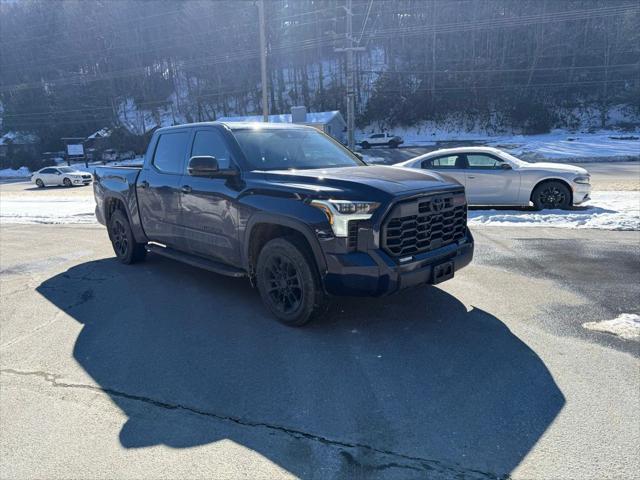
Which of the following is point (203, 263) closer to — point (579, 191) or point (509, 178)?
point (509, 178)

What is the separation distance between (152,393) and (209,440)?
0.81 meters

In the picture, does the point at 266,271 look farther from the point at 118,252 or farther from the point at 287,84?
the point at 287,84

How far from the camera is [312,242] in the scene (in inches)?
153

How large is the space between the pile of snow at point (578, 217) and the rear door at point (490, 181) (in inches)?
11.5

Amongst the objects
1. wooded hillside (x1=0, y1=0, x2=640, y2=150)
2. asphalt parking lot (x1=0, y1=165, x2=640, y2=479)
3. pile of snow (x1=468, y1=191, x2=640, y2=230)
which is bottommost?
pile of snow (x1=468, y1=191, x2=640, y2=230)

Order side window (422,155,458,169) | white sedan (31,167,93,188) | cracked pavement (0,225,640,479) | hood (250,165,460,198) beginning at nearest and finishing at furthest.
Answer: cracked pavement (0,225,640,479) → hood (250,165,460,198) → side window (422,155,458,169) → white sedan (31,167,93,188)

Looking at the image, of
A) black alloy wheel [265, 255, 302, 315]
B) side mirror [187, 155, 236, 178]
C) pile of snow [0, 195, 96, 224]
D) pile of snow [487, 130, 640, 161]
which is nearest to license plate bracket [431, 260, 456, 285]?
black alloy wheel [265, 255, 302, 315]

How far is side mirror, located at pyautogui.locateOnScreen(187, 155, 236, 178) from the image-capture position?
14.5ft

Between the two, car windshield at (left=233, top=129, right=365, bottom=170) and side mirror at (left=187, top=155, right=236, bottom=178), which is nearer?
side mirror at (left=187, top=155, right=236, bottom=178)

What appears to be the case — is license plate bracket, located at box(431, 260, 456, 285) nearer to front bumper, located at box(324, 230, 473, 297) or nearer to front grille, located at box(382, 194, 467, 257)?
front bumper, located at box(324, 230, 473, 297)

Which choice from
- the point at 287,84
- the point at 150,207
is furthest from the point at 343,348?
the point at 287,84

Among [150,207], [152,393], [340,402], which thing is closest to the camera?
[340,402]

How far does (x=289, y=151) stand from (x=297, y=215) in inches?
52.8

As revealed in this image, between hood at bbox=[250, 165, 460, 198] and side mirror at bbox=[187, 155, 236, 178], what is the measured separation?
16.0 inches
